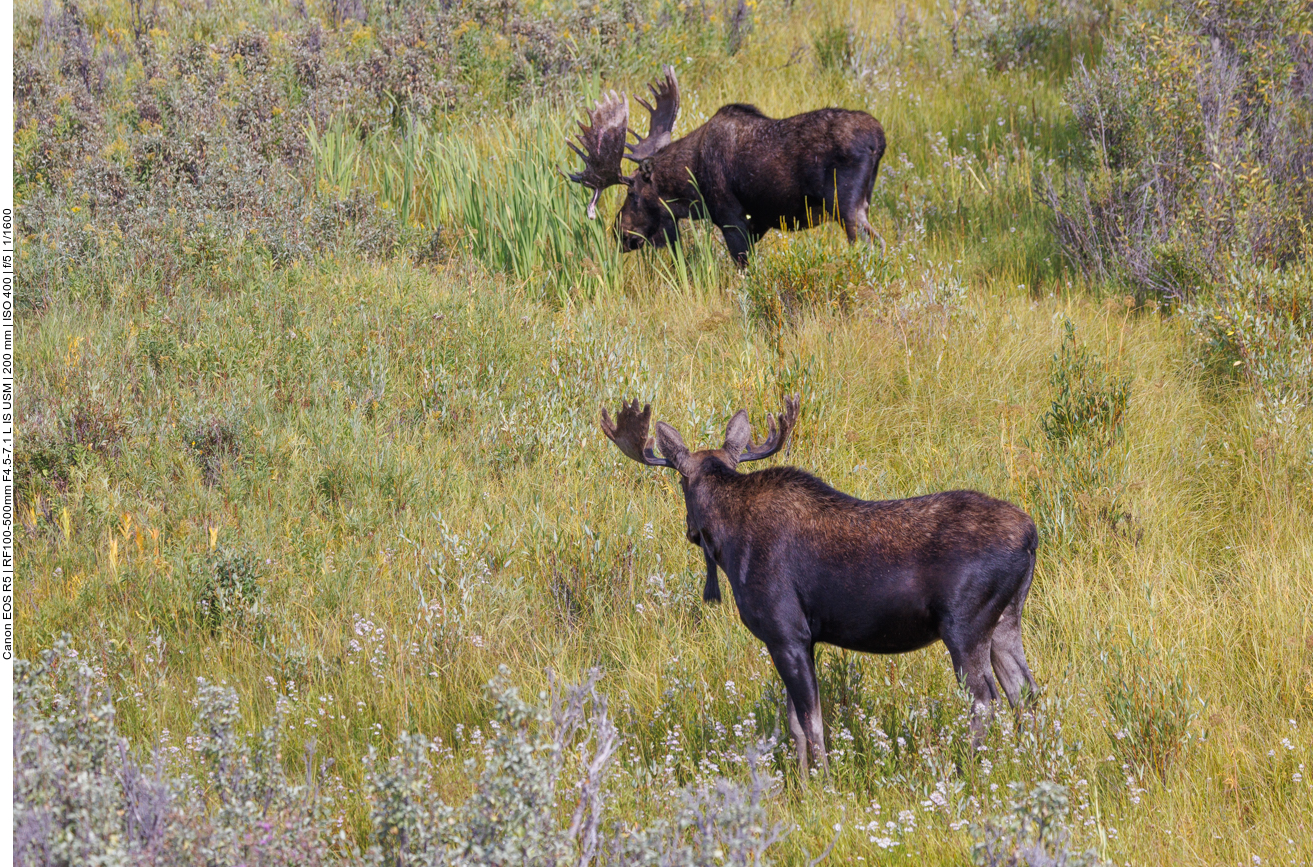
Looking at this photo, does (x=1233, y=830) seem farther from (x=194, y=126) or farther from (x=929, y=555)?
(x=194, y=126)

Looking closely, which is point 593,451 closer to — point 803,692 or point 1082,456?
point 1082,456

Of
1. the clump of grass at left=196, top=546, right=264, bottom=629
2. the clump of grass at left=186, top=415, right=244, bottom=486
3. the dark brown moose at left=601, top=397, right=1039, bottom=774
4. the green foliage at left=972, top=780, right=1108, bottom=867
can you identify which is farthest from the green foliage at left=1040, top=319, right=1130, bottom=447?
the clump of grass at left=186, top=415, right=244, bottom=486

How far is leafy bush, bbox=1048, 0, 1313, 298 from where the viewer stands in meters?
7.97

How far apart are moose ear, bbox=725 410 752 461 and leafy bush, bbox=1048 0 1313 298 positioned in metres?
4.42

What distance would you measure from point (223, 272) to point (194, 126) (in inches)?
109

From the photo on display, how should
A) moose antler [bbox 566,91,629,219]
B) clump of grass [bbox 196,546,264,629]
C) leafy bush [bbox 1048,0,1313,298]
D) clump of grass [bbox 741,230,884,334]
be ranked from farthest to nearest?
1. moose antler [bbox 566,91,629,219]
2. leafy bush [bbox 1048,0,1313,298]
3. clump of grass [bbox 741,230,884,334]
4. clump of grass [bbox 196,546,264,629]

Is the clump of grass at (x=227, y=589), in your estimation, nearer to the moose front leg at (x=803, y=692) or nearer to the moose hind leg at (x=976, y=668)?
the moose front leg at (x=803, y=692)

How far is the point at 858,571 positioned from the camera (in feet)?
13.3

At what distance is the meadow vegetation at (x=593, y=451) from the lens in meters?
3.60

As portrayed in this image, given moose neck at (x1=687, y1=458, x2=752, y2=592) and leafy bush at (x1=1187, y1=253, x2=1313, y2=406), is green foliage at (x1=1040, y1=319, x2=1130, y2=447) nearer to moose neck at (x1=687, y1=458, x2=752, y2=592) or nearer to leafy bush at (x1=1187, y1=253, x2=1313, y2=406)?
leafy bush at (x1=1187, y1=253, x2=1313, y2=406)

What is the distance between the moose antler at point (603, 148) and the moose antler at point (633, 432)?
501 cm

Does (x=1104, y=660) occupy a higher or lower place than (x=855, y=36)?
lower

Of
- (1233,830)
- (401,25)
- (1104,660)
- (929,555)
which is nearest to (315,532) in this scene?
(929,555)

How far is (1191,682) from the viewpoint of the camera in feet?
14.4
